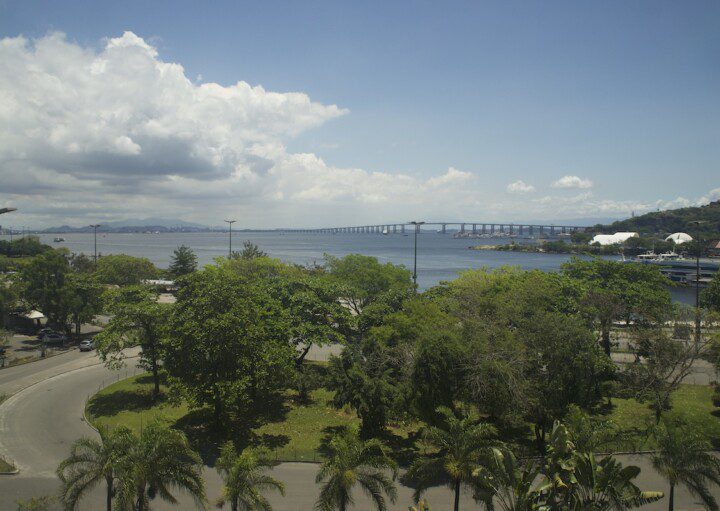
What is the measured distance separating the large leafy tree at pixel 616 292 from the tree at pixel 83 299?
34.1m

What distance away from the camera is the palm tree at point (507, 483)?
10.3 metres

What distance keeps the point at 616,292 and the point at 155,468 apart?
29.2 m

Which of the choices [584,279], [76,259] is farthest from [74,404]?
[76,259]

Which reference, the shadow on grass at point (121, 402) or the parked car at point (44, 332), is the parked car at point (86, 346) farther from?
the shadow on grass at point (121, 402)

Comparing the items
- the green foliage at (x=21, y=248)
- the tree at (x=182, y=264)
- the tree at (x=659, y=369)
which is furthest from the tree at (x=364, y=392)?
the green foliage at (x=21, y=248)

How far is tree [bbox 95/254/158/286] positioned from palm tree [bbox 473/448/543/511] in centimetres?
5363

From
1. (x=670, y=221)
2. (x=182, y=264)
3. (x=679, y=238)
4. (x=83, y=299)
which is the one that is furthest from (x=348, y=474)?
(x=670, y=221)

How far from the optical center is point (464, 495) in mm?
15445

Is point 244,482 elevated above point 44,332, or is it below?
above

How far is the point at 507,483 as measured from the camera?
10.8m

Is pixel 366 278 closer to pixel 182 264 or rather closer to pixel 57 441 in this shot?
pixel 57 441

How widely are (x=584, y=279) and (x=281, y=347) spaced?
23012 mm

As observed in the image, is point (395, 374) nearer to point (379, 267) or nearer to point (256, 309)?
point (256, 309)

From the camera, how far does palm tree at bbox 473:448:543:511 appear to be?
33.8ft
